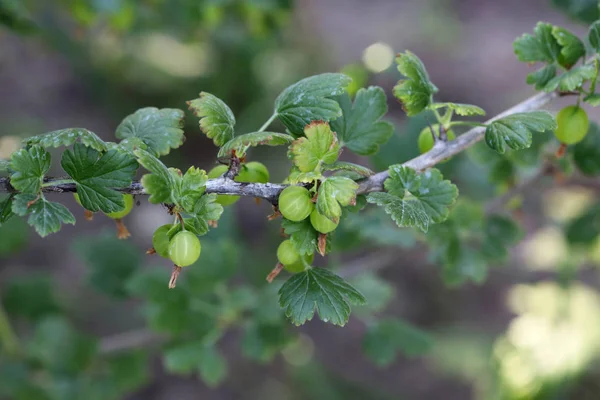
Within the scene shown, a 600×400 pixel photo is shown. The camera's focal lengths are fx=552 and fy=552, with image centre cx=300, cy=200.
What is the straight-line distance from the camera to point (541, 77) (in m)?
1.08

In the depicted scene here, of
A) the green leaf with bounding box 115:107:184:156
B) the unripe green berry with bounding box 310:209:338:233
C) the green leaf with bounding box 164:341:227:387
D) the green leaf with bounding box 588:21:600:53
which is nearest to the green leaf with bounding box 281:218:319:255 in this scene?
the unripe green berry with bounding box 310:209:338:233

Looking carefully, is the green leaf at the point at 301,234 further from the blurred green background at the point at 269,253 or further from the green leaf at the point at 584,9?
the green leaf at the point at 584,9

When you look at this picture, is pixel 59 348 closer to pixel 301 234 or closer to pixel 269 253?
pixel 269 253

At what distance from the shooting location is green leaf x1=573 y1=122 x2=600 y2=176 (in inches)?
56.6

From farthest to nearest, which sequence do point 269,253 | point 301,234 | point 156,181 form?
1. point 269,253
2. point 301,234
3. point 156,181

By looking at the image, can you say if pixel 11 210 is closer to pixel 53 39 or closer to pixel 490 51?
pixel 53 39

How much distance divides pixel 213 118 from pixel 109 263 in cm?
130

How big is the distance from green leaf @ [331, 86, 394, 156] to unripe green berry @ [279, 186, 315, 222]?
0.32 m

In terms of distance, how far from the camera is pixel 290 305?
963mm

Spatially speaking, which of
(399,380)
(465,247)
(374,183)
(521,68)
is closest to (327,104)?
(374,183)

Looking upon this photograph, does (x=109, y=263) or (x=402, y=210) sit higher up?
(x=109, y=263)

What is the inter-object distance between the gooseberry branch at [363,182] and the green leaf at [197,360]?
0.85 m

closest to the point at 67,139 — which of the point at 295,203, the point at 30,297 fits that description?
the point at 295,203

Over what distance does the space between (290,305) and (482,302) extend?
2.63 m
